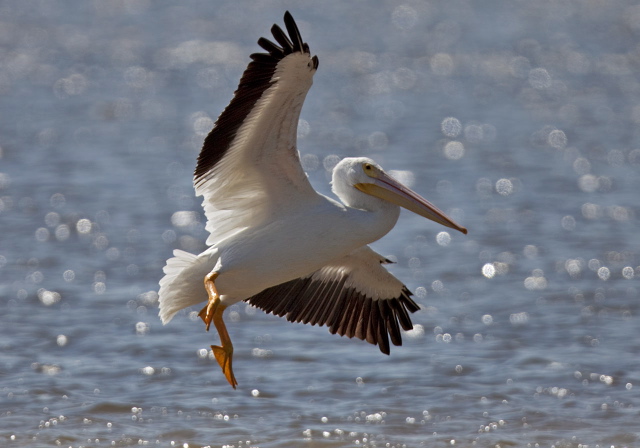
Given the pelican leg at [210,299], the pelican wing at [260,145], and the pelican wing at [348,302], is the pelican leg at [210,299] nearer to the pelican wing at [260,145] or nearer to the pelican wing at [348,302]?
the pelican wing at [260,145]

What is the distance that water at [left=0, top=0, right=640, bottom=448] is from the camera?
765 centimetres

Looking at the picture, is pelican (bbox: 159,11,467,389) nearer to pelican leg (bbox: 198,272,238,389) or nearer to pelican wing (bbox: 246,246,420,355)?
pelican leg (bbox: 198,272,238,389)

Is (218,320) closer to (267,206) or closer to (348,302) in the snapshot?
(267,206)

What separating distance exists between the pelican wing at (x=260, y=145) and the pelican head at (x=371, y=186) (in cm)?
23

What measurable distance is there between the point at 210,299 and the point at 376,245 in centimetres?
566

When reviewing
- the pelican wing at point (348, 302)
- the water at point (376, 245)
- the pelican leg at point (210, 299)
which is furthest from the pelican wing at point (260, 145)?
the water at point (376, 245)

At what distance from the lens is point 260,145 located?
5930 millimetres

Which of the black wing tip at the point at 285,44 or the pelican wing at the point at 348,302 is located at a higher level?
the black wing tip at the point at 285,44

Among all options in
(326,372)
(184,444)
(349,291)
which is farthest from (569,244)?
(184,444)

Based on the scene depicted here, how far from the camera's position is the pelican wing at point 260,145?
5488 mm

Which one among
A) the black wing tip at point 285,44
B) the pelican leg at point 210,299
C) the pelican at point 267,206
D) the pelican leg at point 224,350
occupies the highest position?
the black wing tip at point 285,44

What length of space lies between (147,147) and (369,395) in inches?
327

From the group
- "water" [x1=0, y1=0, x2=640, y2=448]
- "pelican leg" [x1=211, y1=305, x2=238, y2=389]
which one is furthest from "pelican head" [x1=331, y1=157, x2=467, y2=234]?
"water" [x1=0, y1=0, x2=640, y2=448]

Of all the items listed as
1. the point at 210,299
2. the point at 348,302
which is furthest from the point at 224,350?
the point at 348,302
